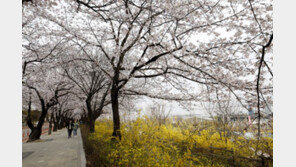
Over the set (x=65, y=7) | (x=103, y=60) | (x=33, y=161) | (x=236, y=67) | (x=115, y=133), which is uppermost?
(x=65, y=7)

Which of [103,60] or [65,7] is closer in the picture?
[65,7]

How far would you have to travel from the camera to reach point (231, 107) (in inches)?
388

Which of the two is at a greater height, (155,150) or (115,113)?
(115,113)

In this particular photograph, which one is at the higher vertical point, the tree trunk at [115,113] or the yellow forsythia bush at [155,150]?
the tree trunk at [115,113]

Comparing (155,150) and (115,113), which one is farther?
(115,113)

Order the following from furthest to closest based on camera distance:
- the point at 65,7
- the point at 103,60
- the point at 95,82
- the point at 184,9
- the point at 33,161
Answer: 1. the point at 95,82
2. the point at 103,60
3. the point at 33,161
4. the point at 65,7
5. the point at 184,9

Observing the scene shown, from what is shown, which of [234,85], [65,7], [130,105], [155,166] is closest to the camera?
[155,166]

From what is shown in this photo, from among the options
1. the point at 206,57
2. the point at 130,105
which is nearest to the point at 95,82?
the point at 130,105

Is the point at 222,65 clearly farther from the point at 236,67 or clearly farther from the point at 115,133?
the point at 115,133

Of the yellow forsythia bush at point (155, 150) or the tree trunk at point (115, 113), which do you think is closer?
the yellow forsythia bush at point (155, 150)

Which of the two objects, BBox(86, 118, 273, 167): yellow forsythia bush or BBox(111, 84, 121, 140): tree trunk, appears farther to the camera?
BBox(111, 84, 121, 140): tree trunk

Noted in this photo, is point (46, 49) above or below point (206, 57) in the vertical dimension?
above

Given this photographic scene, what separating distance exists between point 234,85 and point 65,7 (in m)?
7.11

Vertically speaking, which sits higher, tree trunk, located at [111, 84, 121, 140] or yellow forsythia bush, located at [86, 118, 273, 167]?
tree trunk, located at [111, 84, 121, 140]
